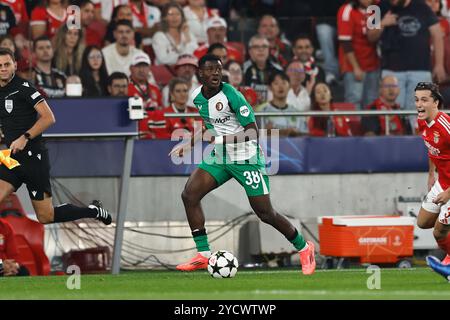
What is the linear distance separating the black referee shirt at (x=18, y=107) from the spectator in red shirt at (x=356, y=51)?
21.7ft

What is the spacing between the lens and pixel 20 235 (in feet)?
48.8

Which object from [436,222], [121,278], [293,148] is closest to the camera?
[436,222]

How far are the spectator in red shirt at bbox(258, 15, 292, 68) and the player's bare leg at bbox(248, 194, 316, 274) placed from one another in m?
5.86

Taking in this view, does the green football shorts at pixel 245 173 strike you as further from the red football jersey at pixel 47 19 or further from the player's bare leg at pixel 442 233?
the red football jersey at pixel 47 19

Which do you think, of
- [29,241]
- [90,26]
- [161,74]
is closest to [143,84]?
[161,74]

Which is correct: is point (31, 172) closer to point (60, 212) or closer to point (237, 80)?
point (60, 212)

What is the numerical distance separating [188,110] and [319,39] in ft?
9.76

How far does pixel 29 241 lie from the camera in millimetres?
14898

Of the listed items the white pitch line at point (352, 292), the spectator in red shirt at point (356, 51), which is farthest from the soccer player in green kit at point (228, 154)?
the spectator in red shirt at point (356, 51)

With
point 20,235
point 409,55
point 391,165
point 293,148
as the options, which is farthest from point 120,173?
point 409,55

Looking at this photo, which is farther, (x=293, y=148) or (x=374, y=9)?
(x=374, y=9)

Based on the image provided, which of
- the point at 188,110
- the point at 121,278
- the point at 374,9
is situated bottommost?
the point at 121,278

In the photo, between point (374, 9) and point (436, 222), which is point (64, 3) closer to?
point (374, 9)

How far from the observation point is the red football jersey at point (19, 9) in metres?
17.6
